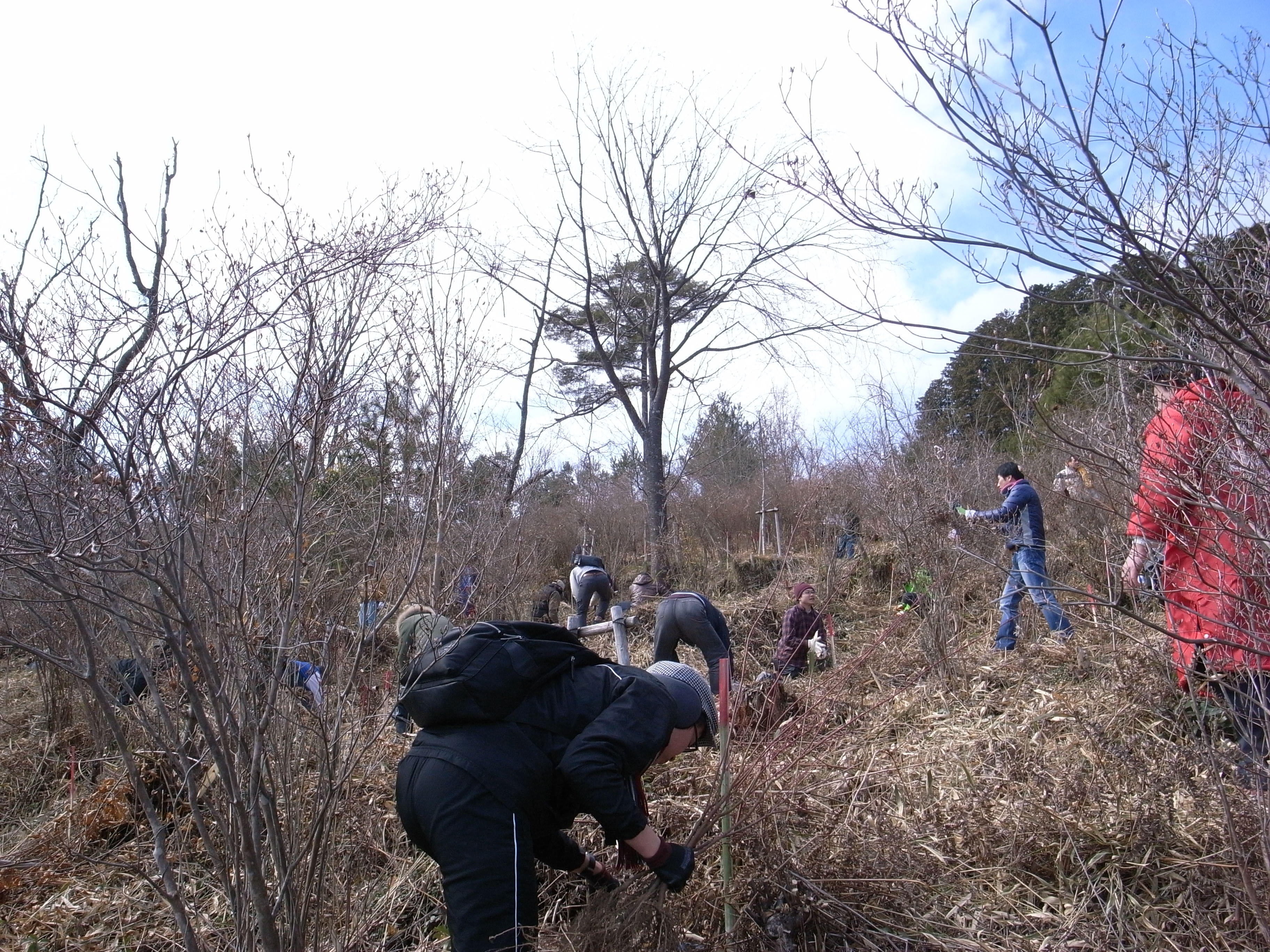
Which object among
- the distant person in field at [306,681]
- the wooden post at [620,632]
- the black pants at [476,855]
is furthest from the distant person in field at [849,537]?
the black pants at [476,855]

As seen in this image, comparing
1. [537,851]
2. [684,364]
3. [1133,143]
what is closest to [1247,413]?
[1133,143]

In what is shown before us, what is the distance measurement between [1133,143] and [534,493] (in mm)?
9892

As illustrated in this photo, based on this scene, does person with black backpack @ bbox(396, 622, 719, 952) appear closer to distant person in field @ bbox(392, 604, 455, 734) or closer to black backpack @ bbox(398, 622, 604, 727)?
black backpack @ bbox(398, 622, 604, 727)

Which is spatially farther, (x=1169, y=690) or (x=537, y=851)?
(x=1169, y=690)

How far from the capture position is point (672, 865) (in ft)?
7.63

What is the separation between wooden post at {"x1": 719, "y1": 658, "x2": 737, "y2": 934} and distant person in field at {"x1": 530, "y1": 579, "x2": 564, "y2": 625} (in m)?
5.93

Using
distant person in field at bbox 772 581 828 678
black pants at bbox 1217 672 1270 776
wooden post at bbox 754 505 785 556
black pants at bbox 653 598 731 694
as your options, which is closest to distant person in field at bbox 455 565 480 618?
black pants at bbox 653 598 731 694

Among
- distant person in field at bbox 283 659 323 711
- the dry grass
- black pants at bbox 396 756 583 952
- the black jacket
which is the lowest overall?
the dry grass

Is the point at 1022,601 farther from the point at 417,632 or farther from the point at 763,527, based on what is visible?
the point at 763,527

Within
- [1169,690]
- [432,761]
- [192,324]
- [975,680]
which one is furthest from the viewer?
[975,680]

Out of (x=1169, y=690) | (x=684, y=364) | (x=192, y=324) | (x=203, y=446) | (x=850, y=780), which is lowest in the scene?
(x=850, y=780)

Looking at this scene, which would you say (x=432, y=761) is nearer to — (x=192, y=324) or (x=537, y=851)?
(x=537, y=851)

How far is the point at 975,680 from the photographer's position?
5.30 m

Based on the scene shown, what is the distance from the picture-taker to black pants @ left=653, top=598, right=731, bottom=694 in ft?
16.8
